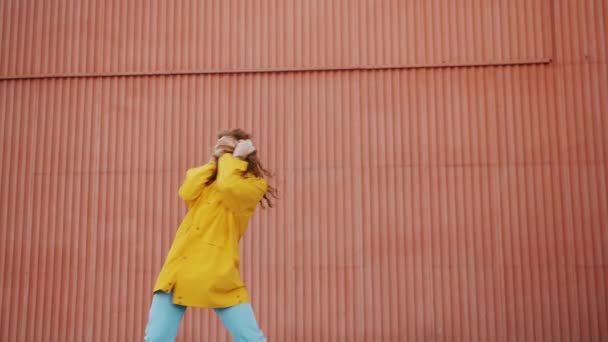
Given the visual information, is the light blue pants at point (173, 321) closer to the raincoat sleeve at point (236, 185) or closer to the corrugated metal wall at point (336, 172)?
the raincoat sleeve at point (236, 185)

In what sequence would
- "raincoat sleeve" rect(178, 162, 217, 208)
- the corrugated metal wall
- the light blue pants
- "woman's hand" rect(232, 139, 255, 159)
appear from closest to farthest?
the light blue pants, "raincoat sleeve" rect(178, 162, 217, 208), "woman's hand" rect(232, 139, 255, 159), the corrugated metal wall

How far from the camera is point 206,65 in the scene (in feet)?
23.9

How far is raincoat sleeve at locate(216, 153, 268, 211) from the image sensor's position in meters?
4.01

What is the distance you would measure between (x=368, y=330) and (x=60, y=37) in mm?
4568

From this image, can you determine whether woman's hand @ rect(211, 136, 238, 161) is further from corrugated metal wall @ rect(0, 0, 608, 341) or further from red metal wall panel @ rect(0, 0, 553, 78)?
red metal wall panel @ rect(0, 0, 553, 78)

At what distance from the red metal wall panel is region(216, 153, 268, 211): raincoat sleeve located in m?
3.20

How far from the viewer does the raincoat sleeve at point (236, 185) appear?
4012 mm

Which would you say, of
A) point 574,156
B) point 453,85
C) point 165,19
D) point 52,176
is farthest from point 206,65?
point 574,156

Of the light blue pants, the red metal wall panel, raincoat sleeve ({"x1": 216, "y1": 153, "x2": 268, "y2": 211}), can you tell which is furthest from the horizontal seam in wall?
the light blue pants

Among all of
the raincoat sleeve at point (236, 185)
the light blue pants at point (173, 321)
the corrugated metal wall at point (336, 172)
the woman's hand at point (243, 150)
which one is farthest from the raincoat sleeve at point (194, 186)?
the corrugated metal wall at point (336, 172)

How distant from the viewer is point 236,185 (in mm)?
4023

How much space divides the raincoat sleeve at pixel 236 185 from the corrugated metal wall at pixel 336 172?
2.83m

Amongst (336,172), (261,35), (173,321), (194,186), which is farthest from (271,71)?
(173,321)

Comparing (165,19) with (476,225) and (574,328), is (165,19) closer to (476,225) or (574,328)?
(476,225)
